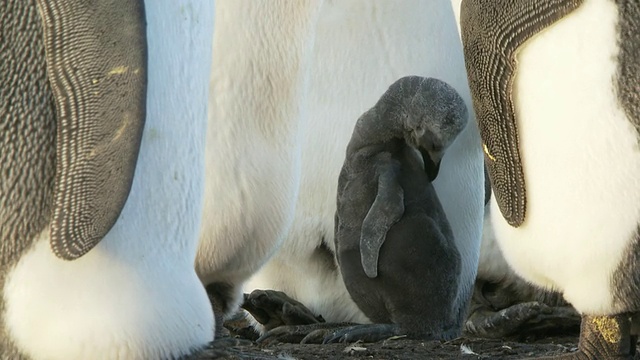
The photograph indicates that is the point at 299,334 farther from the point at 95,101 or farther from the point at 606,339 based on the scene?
the point at 95,101

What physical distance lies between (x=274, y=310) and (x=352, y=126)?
1.78ft

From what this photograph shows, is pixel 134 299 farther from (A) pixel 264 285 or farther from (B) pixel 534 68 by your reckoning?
(A) pixel 264 285

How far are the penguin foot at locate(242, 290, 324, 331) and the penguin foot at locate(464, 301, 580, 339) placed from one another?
1.61 ft

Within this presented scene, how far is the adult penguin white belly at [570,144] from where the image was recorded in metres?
2.74

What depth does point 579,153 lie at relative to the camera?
2779 millimetres

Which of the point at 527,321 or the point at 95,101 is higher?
the point at 95,101

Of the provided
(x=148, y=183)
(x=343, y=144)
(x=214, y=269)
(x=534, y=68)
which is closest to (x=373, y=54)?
(x=343, y=144)

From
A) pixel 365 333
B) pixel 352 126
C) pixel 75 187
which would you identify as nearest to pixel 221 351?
pixel 75 187

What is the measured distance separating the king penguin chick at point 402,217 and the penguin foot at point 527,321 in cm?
9

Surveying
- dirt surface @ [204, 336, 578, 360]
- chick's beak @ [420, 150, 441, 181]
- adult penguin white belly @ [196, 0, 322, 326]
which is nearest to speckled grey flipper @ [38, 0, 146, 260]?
dirt surface @ [204, 336, 578, 360]

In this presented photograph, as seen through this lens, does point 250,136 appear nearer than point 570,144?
Answer: No

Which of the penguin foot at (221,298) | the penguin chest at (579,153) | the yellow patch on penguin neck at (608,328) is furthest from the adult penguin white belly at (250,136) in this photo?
the yellow patch on penguin neck at (608,328)

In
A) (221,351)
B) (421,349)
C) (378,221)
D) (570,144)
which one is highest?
(570,144)

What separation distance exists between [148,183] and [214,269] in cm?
78
